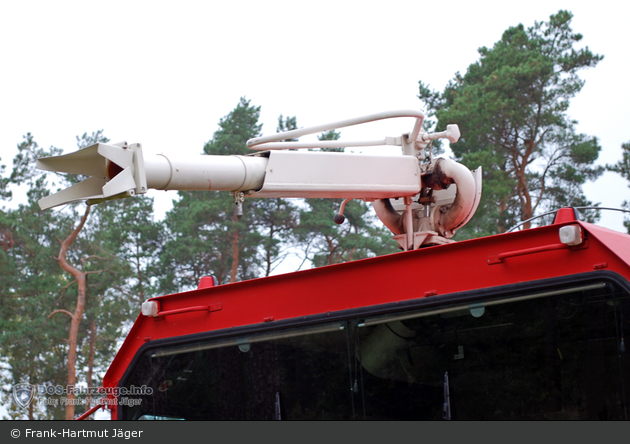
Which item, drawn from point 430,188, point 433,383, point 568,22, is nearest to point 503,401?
point 433,383

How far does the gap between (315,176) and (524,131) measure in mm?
22129

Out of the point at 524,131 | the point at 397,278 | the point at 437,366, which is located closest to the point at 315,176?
the point at 397,278

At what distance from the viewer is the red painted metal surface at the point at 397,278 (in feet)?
12.1

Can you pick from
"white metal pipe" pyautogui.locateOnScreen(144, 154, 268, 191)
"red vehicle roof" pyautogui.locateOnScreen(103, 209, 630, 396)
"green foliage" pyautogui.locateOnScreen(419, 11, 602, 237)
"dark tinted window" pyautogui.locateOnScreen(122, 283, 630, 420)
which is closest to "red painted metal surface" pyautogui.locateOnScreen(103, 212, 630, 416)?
"red vehicle roof" pyautogui.locateOnScreen(103, 209, 630, 396)

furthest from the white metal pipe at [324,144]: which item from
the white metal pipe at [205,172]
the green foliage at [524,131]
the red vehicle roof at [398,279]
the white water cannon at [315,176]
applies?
the green foliage at [524,131]

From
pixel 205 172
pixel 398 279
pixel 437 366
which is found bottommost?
pixel 437 366

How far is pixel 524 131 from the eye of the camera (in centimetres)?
2584

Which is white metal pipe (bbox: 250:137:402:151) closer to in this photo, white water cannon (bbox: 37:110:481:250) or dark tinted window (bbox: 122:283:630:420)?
white water cannon (bbox: 37:110:481:250)

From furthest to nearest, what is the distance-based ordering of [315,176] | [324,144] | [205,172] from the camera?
[324,144] < [315,176] < [205,172]

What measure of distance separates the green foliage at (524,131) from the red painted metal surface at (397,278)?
19.9 metres

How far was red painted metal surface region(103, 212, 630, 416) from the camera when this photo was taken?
3.67 metres

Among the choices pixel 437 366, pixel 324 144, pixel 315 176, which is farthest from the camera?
pixel 324 144

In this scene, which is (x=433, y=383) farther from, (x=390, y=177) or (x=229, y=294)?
(x=390, y=177)

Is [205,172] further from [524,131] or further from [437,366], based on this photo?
[524,131]
